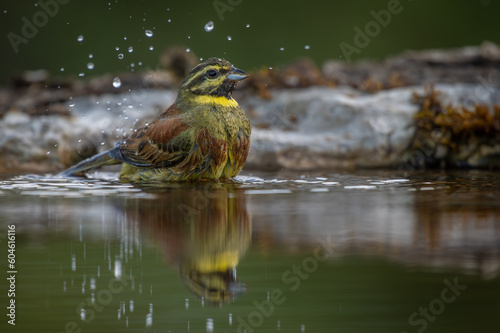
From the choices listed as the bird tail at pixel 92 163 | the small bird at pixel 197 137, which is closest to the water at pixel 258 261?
the small bird at pixel 197 137

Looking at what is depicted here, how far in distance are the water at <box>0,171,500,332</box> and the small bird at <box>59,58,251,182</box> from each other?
691mm

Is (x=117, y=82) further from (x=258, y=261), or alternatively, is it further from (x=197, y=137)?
(x=258, y=261)

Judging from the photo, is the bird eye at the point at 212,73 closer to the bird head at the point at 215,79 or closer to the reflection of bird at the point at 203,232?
the bird head at the point at 215,79

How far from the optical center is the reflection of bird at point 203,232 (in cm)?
279

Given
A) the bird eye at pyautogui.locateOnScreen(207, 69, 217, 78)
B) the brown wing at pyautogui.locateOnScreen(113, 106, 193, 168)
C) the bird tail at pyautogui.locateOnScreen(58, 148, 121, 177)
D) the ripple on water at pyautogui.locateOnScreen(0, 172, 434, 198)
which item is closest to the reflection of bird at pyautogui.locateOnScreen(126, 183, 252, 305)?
the ripple on water at pyautogui.locateOnScreen(0, 172, 434, 198)

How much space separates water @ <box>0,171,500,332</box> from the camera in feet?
8.20

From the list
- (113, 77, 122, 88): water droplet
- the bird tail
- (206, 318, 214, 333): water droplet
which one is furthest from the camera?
(113, 77, 122, 88): water droplet

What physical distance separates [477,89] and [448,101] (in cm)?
46

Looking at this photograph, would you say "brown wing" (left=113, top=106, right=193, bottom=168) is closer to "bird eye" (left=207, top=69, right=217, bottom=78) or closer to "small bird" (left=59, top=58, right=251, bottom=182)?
"small bird" (left=59, top=58, right=251, bottom=182)

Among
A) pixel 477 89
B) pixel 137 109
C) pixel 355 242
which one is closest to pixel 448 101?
pixel 477 89

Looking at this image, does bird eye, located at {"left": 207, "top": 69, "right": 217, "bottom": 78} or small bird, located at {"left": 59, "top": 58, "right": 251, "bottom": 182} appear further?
bird eye, located at {"left": 207, "top": 69, "right": 217, "bottom": 78}

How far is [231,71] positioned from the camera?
19.7ft

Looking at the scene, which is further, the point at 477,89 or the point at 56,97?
the point at 56,97

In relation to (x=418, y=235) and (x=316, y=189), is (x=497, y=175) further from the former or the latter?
(x=418, y=235)
